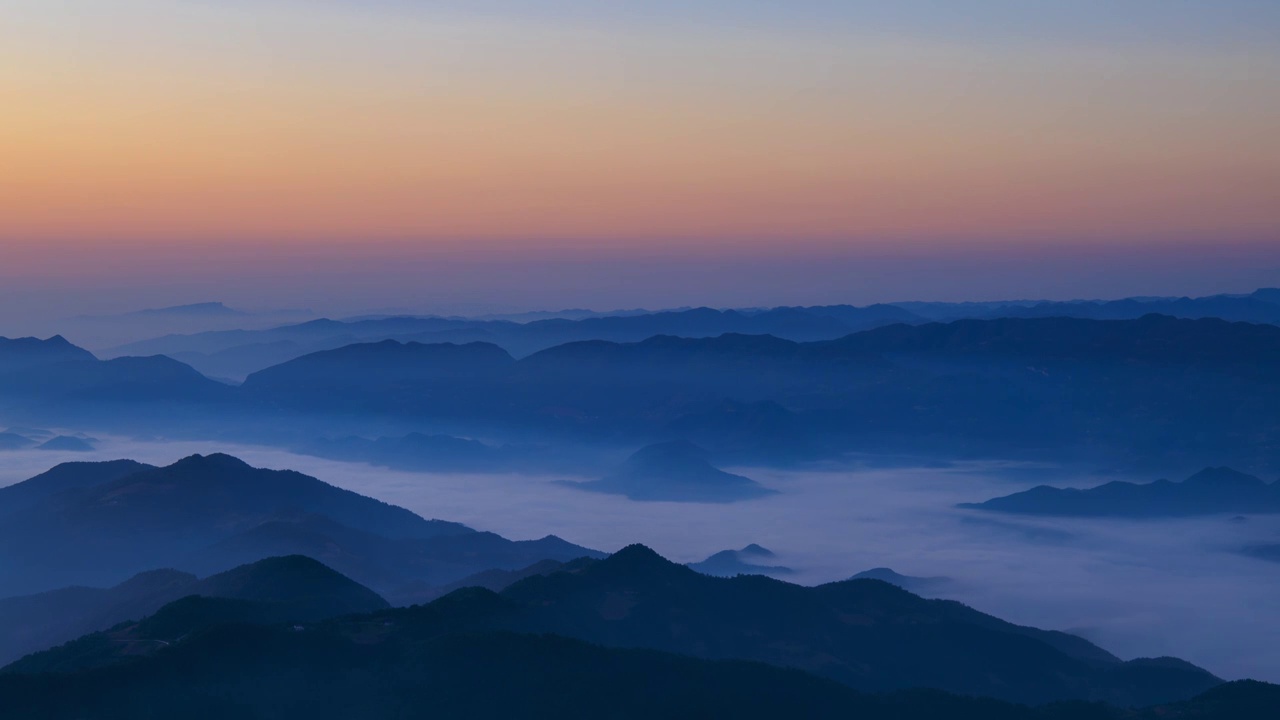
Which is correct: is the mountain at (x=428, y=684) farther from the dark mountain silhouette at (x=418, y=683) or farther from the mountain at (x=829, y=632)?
Result: the mountain at (x=829, y=632)

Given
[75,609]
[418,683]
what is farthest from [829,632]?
[75,609]

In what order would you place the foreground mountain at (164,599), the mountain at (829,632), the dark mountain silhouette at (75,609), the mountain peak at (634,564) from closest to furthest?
the mountain at (829,632) < the foreground mountain at (164,599) < the mountain peak at (634,564) < the dark mountain silhouette at (75,609)

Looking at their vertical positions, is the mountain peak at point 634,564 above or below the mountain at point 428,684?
above

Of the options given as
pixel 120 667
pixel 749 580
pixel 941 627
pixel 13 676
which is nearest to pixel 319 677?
pixel 120 667

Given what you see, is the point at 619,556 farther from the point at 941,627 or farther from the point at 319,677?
the point at 319,677

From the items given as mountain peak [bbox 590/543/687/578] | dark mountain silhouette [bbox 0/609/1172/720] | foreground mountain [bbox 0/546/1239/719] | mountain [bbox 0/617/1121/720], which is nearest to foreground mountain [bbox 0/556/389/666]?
foreground mountain [bbox 0/546/1239/719]

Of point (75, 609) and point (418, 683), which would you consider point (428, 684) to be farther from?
point (75, 609)

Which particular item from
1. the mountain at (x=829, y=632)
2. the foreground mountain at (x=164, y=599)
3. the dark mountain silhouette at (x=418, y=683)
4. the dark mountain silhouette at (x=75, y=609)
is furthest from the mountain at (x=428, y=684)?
the dark mountain silhouette at (x=75, y=609)
